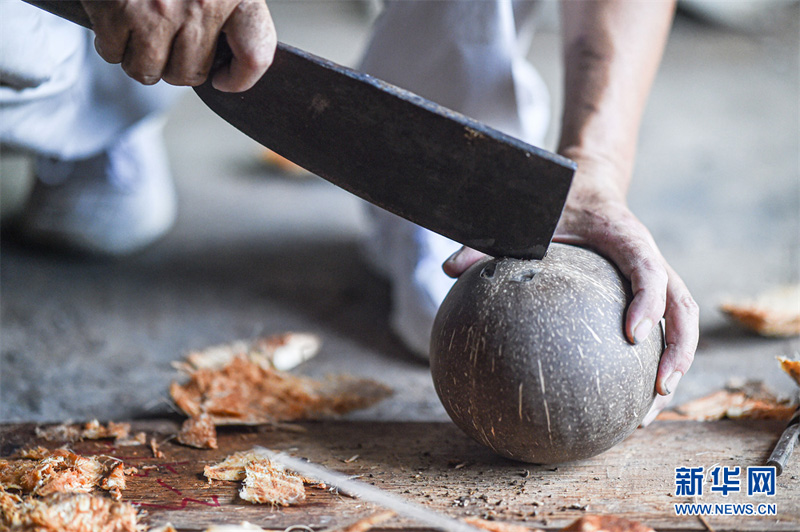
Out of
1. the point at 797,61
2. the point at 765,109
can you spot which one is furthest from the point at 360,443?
the point at 797,61

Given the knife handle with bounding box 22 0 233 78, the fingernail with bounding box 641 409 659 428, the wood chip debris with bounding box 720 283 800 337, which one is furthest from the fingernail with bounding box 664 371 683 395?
the knife handle with bounding box 22 0 233 78

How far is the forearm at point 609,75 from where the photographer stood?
196 centimetres

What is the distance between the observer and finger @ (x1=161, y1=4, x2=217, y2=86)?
1.33 m

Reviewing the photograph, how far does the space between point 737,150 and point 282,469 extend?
385 centimetres

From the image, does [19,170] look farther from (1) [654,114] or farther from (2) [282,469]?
(1) [654,114]

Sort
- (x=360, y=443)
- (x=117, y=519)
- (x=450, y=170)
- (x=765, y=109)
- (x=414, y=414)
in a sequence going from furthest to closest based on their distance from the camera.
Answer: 1. (x=765, y=109)
2. (x=414, y=414)
3. (x=360, y=443)
4. (x=450, y=170)
5. (x=117, y=519)

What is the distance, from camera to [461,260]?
170 centimetres

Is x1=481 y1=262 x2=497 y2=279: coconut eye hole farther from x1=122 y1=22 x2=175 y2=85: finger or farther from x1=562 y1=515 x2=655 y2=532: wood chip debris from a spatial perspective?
x1=122 y1=22 x2=175 y2=85: finger

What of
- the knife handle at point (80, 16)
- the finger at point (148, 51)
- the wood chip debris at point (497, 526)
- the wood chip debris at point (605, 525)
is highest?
the knife handle at point (80, 16)

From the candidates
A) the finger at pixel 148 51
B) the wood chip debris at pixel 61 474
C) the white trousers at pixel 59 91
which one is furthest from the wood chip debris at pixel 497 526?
the white trousers at pixel 59 91

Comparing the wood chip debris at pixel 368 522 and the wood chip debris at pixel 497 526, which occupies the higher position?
the wood chip debris at pixel 497 526

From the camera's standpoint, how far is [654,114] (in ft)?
16.5

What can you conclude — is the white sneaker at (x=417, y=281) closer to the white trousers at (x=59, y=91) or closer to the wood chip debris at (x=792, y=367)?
the wood chip debris at (x=792, y=367)

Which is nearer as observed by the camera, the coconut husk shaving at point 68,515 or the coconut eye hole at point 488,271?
the coconut husk shaving at point 68,515
